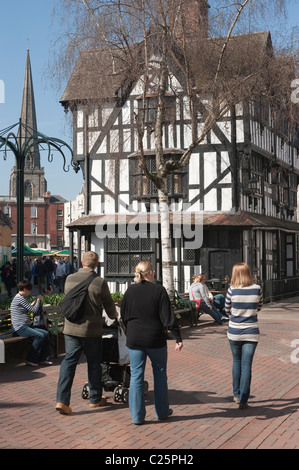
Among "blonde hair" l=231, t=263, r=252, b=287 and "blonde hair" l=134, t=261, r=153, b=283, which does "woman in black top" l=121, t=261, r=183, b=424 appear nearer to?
"blonde hair" l=134, t=261, r=153, b=283

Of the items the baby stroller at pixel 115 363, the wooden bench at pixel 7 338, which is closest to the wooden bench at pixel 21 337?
the wooden bench at pixel 7 338

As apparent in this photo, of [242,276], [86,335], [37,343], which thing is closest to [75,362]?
[86,335]

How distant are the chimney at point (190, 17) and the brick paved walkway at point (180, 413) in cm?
887

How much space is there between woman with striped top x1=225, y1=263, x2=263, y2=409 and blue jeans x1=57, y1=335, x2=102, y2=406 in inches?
65.5

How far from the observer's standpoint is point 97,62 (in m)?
16.7

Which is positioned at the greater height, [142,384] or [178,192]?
[178,192]

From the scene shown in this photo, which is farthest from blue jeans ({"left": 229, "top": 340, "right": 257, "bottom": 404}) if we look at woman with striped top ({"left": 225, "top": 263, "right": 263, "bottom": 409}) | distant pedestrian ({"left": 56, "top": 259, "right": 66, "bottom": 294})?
distant pedestrian ({"left": 56, "top": 259, "right": 66, "bottom": 294})

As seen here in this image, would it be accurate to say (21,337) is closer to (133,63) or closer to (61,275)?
(133,63)

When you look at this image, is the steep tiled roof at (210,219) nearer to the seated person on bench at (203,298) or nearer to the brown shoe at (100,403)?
the seated person on bench at (203,298)

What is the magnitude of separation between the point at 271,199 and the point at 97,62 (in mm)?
13610

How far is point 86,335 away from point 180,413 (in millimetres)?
→ 1454

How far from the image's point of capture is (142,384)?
23.1ft

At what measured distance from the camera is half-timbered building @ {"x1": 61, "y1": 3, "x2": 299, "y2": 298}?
23.3 m

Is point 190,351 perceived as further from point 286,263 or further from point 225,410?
point 286,263
